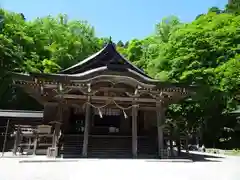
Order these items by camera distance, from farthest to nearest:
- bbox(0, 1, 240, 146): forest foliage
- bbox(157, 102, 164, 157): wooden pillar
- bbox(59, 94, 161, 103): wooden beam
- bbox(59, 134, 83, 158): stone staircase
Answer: bbox(0, 1, 240, 146): forest foliage
bbox(59, 94, 161, 103): wooden beam
bbox(157, 102, 164, 157): wooden pillar
bbox(59, 134, 83, 158): stone staircase

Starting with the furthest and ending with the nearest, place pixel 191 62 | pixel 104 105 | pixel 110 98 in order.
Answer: pixel 191 62
pixel 104 105
pixel 110 98

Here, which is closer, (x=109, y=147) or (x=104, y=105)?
(x=109, y=147)

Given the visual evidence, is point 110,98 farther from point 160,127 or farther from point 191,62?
point 191,62

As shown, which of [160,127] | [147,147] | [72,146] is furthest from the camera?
[147,147]

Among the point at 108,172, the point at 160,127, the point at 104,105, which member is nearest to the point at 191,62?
the point at 160,127

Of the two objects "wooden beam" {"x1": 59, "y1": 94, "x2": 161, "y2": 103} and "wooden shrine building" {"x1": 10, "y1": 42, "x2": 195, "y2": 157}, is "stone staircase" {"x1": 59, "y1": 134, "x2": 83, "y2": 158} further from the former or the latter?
"wooden beam" {"x1": 59, "y1": 94, "x2": 161, "y2": 103}

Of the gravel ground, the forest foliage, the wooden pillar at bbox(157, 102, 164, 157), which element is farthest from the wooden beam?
the forest foliage

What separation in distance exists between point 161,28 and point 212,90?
13.5 metres

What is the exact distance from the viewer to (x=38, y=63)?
2438cm

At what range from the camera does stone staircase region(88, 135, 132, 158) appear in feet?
37.3

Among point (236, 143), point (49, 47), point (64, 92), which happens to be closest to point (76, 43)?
point (49, 47)

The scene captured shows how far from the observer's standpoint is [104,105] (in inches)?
484

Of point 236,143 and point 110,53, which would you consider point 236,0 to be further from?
point 110,53

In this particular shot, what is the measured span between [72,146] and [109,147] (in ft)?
6.21
